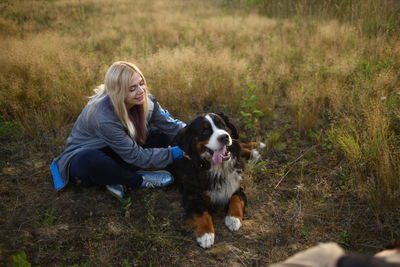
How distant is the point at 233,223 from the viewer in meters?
2.57

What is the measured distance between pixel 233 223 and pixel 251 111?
1.90 meters

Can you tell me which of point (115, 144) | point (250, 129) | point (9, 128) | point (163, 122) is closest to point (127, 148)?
point (115, 144)

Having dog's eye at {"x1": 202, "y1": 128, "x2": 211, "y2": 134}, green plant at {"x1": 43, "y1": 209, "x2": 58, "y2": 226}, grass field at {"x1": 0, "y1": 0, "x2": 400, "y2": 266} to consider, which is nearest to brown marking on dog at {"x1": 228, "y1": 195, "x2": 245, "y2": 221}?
grass field at {"x1": 0, "y1": 0, "x2": 400, "y2": 266}

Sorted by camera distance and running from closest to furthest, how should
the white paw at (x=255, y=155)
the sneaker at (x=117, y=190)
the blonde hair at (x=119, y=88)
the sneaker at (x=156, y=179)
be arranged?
1. the blonde hair at (x=119, y=88)
2. the sneaker at (x=117, y=190)
3. the sneaker at (x=156, y=179)
4. the white paw at (x=255, y=155)

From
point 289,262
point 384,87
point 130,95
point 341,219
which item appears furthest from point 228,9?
point 289,262

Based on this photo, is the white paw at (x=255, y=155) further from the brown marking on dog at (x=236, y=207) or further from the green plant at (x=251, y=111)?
the brown marking on dog at (x=236, y=207)

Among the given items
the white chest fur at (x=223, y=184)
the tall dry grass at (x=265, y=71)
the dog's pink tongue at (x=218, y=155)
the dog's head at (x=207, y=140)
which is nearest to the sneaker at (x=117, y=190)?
the dog's head at (x=207, y=140)

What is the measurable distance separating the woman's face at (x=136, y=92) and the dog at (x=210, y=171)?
1.81 ft

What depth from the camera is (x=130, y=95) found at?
114 inches

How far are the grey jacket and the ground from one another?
272 mm

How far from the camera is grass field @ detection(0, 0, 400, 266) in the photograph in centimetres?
242

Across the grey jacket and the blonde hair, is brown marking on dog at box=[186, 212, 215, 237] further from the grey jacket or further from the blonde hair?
the blonde hair

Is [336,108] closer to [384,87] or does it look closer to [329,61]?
[384,87]

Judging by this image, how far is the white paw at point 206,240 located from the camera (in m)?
2.41
